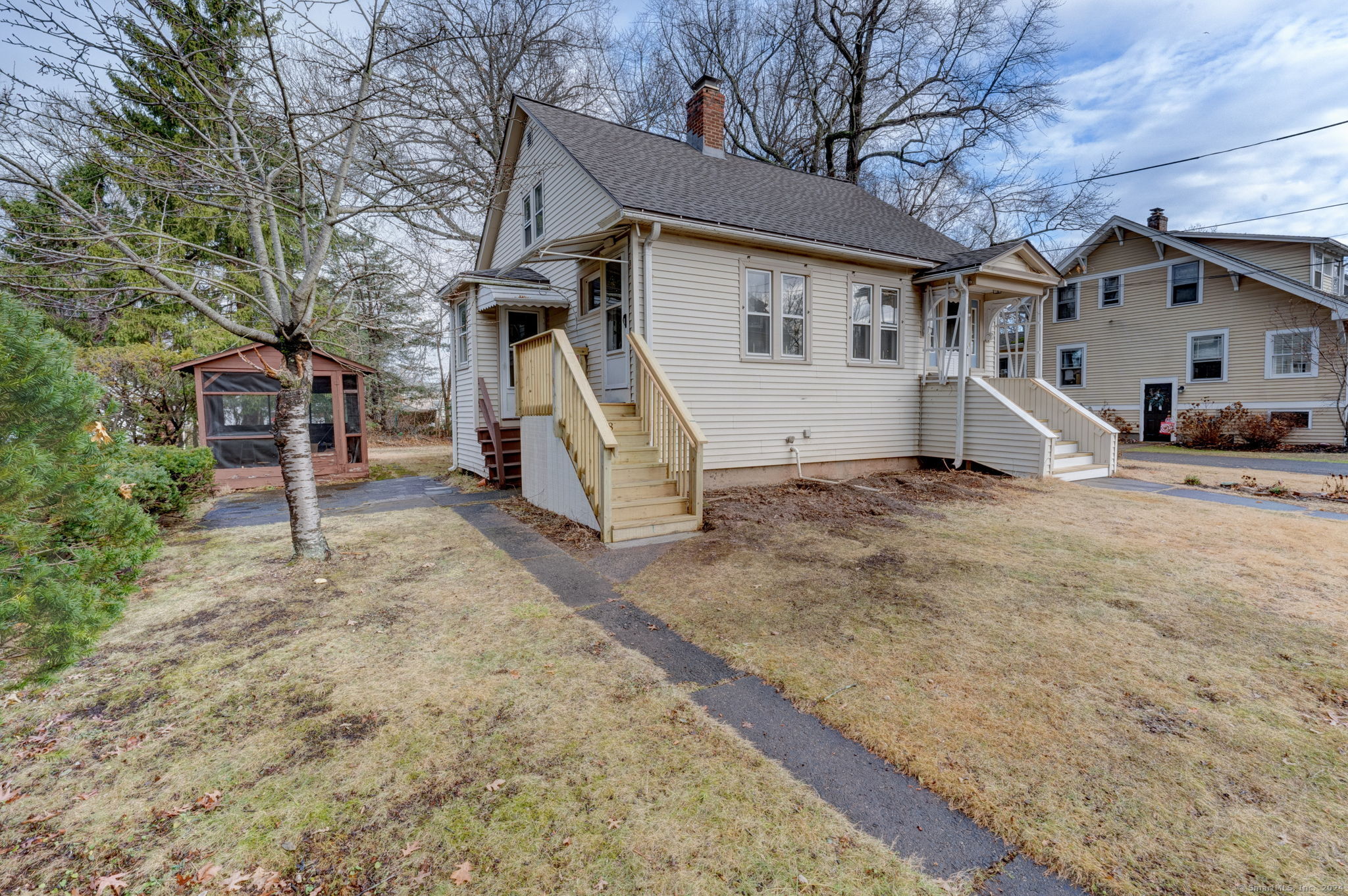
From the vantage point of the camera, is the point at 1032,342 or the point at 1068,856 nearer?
the point at 1068,856

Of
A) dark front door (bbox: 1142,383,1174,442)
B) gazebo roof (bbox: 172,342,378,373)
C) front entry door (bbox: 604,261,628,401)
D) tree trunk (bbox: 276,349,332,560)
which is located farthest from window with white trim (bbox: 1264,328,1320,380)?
gazebo roof (bbox: 172,342,378,373)

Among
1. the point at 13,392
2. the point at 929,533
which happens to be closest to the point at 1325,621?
the point at 929,533

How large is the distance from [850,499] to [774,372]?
234 centimetres

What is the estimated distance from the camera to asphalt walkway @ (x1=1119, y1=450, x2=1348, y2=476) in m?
11.3

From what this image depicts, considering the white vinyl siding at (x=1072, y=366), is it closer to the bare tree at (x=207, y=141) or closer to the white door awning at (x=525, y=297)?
the white door awning at (x=525, y=297)

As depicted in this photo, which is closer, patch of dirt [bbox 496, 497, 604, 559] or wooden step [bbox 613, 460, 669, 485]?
patch of dirt [bbox 496, 497, 604, 559]

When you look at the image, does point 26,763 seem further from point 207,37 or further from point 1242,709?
point 1242,709

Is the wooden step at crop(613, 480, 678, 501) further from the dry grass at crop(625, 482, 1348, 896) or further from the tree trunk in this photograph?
the tree trunk

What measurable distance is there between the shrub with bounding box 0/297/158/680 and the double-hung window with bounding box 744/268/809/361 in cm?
755

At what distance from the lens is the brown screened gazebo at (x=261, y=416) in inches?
409

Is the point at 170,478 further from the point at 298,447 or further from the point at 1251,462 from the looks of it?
the point at 1251,462

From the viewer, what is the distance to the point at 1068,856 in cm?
187

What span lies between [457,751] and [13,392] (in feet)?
6.99

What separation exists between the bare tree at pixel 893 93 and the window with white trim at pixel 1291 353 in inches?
284
